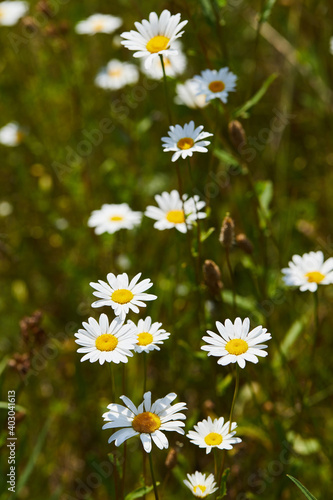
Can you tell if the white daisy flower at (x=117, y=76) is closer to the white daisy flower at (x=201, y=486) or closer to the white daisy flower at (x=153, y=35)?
the white daisy flower at (x=153, y=35)

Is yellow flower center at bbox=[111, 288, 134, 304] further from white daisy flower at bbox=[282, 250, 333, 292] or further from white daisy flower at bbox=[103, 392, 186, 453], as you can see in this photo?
white daisy flower at bbox=[282, 250, 333, 292]

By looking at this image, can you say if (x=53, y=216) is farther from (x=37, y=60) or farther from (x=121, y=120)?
(x=37, y=60)

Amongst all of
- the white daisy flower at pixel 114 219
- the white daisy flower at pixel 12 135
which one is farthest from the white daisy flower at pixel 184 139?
the white daisy flower at pixel 12 135

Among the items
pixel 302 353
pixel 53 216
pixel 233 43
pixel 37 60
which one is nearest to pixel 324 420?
pixel 302 353

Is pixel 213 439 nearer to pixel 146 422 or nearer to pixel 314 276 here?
pixel 146 422

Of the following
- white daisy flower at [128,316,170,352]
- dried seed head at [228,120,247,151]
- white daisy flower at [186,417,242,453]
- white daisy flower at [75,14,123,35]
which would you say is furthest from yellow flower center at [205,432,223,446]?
white daisy flower at [75,14,123,35]

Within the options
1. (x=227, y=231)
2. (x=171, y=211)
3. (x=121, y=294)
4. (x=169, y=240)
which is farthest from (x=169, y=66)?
(x=121, y=294)
